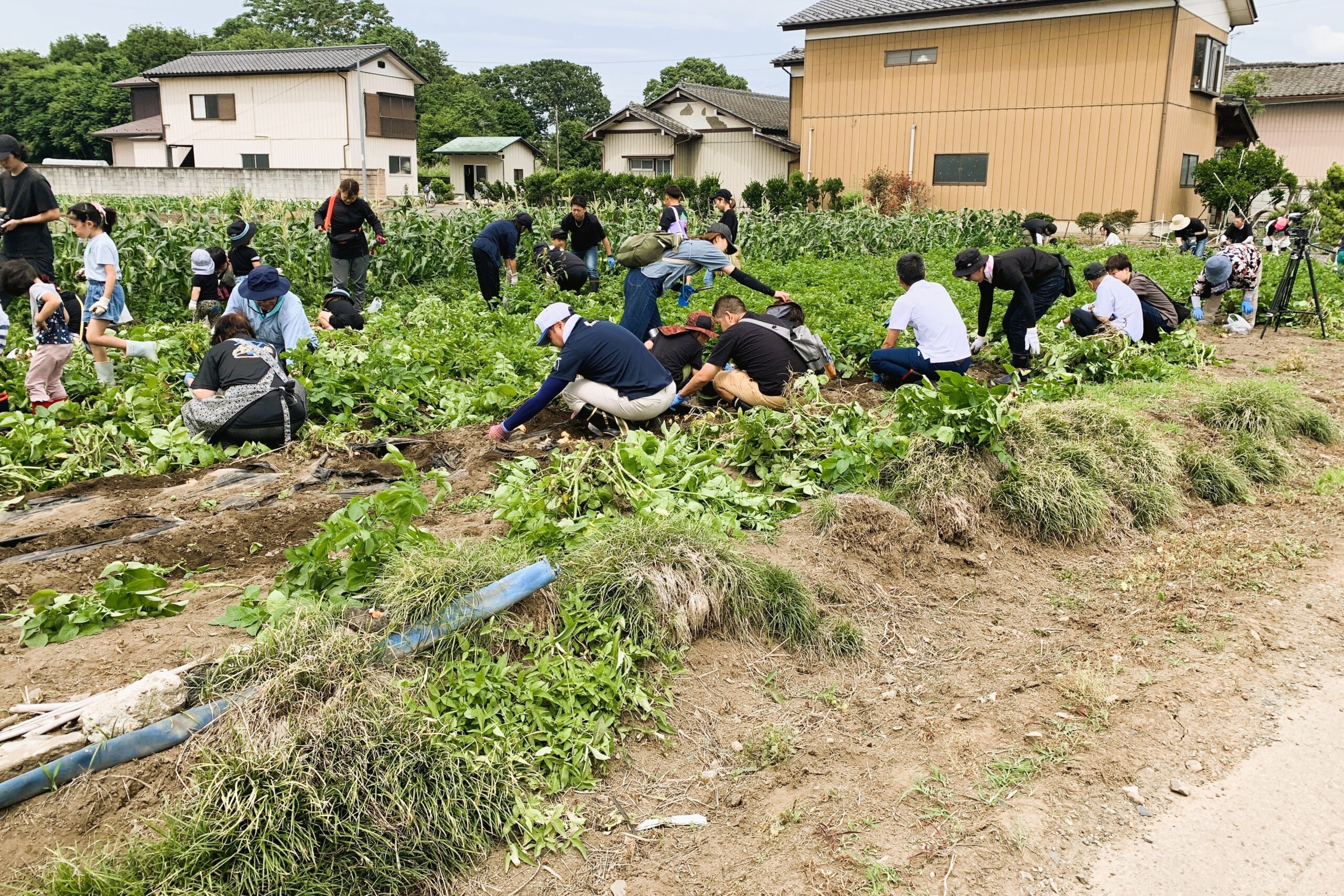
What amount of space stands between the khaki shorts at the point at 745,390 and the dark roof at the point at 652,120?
3240 cm

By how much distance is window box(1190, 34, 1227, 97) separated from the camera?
27844 mm

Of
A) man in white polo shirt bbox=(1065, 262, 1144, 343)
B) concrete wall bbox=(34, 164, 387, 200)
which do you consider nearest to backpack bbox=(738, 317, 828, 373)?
man in white polo shirt bbox=(1065, 262, 1144, 343)

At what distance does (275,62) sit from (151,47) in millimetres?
28914

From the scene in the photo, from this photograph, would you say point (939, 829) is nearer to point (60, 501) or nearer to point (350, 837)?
point (350, 837)

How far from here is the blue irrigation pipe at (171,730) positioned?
3.18m

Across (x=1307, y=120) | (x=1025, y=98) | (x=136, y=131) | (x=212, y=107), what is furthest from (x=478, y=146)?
(x=1307, y=120)

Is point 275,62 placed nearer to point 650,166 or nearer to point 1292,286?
point 650,166

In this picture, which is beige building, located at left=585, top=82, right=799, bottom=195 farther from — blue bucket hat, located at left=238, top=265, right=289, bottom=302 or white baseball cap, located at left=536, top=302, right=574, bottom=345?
white baseball cap, located at left=536, top=302, right=574, bottom=345

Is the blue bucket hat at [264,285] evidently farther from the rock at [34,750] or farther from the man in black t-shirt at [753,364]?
the rock at [34,750]

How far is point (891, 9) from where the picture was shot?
2978 centimetres

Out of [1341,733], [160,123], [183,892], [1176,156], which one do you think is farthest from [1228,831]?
[160,123]

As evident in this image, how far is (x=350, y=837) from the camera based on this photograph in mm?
3168

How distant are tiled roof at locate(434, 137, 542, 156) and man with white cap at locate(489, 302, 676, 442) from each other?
1808 inches

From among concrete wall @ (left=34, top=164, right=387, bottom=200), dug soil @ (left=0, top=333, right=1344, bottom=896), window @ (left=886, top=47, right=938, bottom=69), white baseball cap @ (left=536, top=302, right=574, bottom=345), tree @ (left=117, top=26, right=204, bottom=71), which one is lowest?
dug soil @ (left=0, top=333, right=1344, bottom=896)
